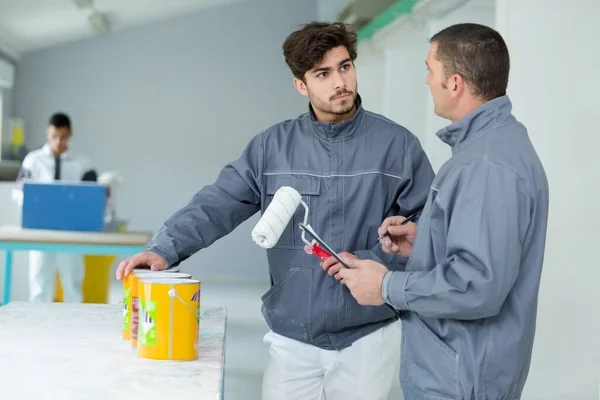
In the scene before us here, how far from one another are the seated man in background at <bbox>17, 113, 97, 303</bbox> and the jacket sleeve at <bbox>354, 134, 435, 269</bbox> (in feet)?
13.3

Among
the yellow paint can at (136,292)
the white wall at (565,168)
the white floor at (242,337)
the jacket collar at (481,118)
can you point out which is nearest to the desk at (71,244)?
the white floor at (242,337)

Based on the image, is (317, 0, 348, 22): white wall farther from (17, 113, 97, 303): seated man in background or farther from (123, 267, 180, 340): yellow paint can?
(123, 267, 180, 340): yellow paint can

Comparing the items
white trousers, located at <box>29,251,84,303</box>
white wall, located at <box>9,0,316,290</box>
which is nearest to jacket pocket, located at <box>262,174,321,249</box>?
white trousers, located at <box>29,251,84,303</box>

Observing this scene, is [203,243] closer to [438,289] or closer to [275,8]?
[438,289]

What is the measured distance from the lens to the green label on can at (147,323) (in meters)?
1.49

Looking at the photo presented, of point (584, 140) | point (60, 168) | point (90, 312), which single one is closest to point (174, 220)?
point (90, 312)

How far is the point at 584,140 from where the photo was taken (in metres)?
3.12

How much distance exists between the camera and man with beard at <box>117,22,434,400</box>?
6.55 feet

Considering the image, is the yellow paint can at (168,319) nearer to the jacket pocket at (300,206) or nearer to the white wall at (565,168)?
the jacket pocket at (300,206)

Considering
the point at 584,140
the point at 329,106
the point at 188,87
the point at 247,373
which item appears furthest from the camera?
the point at 188,87

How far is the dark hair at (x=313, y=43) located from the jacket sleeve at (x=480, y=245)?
0.72 metres

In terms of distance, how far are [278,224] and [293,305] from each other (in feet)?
1.38

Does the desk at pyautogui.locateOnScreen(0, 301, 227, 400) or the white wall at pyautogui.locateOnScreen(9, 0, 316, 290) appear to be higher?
the white wall at pyautogui.locateOnScreen(9, 0, 316, 290)

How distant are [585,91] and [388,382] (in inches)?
67.1
